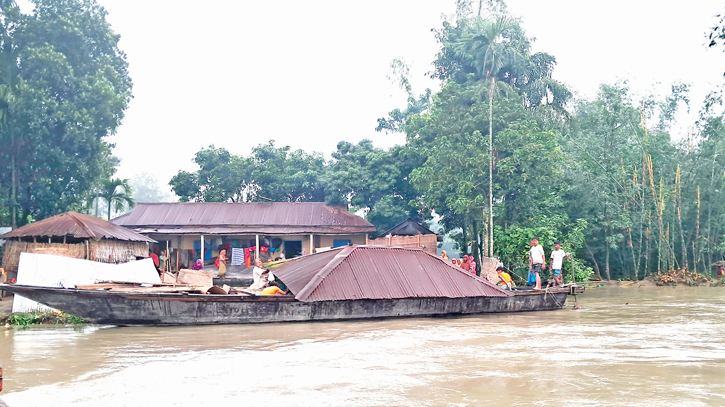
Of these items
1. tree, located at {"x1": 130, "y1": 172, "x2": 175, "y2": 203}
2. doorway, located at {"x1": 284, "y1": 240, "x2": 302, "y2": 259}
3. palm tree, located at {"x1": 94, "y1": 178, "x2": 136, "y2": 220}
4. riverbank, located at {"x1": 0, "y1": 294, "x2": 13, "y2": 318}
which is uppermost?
tree, located at {"x1": 130, "y1": 172, "x2": 175, "y2": 203}

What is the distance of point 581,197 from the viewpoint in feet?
77.4

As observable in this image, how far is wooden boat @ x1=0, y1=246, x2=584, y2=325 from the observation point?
1063cm

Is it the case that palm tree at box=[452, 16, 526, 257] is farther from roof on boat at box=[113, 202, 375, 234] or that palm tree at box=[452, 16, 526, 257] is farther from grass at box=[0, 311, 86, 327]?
grass at box=[0, 311, 86, 327]

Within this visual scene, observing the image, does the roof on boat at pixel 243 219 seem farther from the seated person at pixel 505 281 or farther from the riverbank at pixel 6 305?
the seated person at pixel 505 281

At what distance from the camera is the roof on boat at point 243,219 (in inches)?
949

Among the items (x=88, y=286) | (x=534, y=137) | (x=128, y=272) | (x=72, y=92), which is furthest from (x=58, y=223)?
(x=534, y=137)

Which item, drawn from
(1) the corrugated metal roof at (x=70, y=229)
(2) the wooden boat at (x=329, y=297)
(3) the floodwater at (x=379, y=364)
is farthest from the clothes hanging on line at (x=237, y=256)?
(3) the floodwater at (x=379, y=364)

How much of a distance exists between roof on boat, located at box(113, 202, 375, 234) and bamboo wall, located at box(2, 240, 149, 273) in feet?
19.1

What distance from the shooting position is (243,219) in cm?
2475

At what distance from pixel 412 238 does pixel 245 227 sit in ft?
24.2

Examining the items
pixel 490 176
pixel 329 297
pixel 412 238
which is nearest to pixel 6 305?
pixel 329 297

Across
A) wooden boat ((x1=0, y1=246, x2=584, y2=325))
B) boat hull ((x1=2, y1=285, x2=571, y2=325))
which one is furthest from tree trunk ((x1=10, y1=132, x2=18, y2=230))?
boat hull ((x1=2, y1=285, x2=571, y2=325))

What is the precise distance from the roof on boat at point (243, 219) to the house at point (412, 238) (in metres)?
1.70

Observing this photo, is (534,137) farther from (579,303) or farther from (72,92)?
(72,92)
